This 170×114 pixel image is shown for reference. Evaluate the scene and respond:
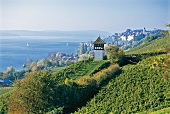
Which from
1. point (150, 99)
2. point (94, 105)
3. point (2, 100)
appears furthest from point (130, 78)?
point (2, 100)

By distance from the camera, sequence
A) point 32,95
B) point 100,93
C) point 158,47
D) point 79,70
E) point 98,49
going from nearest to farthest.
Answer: point 32,95 < point 100,93 < point 79,70 < point 98,49 < point 158,47

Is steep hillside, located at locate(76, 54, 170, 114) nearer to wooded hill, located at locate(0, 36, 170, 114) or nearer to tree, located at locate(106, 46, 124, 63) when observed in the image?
wooded hill, located at locate(0, 36, 170, 114)

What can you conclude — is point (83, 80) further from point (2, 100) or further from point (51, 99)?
point (2, 100)

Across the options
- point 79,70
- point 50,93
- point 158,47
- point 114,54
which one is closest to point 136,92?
point 50,93

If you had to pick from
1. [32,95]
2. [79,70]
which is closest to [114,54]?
[79,70]

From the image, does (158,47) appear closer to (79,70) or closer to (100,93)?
(79,70)

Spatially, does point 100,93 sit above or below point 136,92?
below

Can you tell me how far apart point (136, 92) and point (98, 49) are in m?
13.6

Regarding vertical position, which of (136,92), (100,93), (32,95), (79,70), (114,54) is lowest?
(100,93)

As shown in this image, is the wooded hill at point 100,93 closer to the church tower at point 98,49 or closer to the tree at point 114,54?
the tree at point 114,54

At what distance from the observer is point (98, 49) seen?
3425 centimetres

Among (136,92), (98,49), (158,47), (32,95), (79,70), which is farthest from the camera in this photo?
(158,47)

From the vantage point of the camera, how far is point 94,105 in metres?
21.9

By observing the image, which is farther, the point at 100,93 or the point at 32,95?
the point at 100,93
